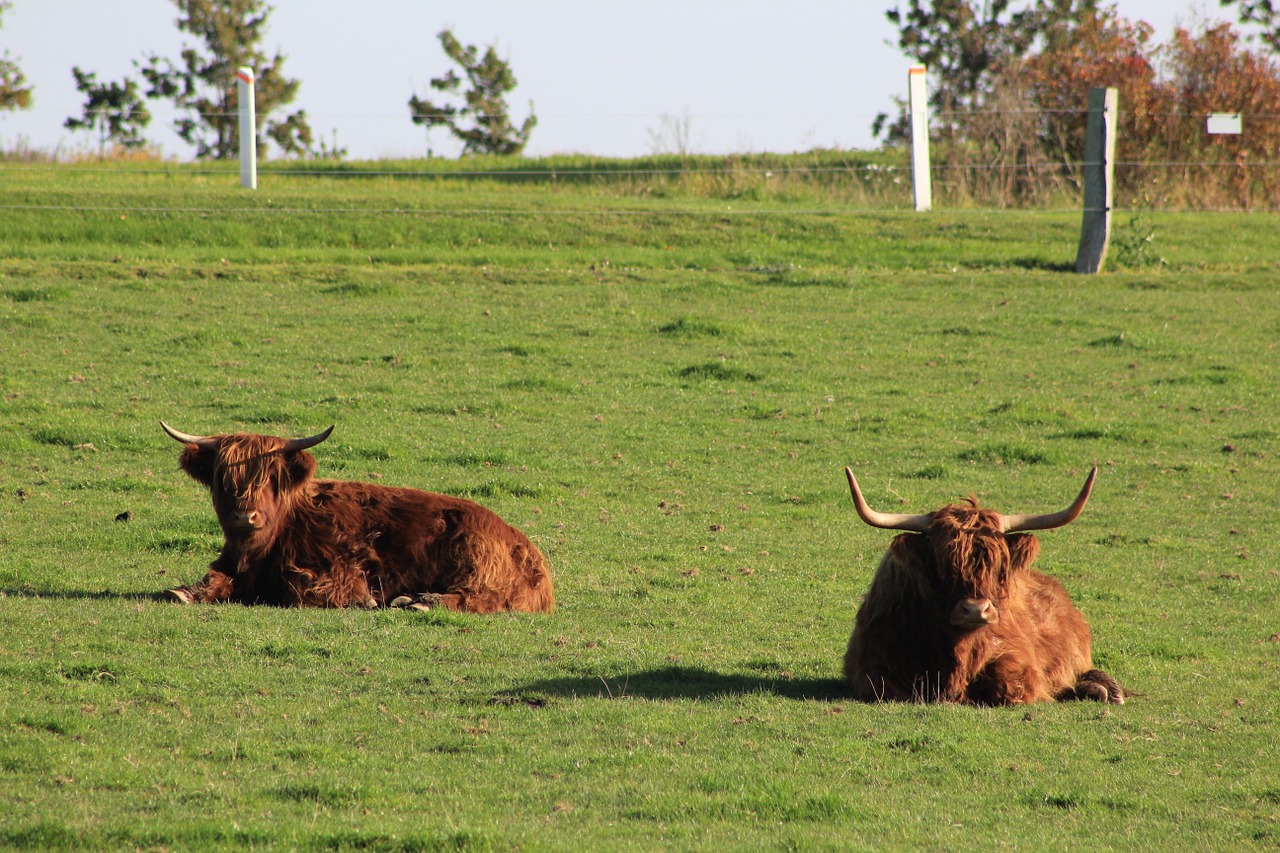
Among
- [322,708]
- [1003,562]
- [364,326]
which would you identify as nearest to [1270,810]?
[1003,562]

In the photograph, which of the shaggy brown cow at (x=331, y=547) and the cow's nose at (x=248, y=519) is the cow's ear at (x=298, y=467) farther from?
the cow's nose at (x=248, y=519)

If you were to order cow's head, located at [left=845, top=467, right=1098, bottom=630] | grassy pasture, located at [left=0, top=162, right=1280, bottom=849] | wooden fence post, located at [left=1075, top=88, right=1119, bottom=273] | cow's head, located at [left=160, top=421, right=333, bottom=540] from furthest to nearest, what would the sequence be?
wooden fence post, located at [left=1075, top=88, right=1119, bottom=273], cow's head, located at [left=160, top=421, right=333, bottom=540], cow's head, located at [left=845, top=467, right=1098, bottom=630], grassy pasture, located at [left=0, top=162, right=1280, bottom=849]

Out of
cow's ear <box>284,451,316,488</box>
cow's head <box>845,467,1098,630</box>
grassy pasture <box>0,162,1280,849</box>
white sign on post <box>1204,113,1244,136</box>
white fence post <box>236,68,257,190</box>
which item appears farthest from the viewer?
white sign on post <box>1204,113,1244,136</box>

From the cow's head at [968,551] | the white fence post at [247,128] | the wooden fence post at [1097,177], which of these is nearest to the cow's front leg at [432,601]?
the cow's head at [968,551]

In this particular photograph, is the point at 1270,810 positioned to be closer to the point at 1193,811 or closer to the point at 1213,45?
the point at 1193,811

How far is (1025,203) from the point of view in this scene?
3064 cm

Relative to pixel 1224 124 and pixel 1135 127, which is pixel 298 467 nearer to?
pixel 1224 124

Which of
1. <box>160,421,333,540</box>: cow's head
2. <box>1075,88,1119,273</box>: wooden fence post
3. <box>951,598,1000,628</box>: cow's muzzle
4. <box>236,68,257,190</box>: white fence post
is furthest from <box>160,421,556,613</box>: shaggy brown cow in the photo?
<box>236,68,257,190</box>: white fence post

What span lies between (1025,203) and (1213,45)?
892cm

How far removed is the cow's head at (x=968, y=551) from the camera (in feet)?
25.2

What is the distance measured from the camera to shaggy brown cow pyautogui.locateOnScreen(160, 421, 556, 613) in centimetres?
968

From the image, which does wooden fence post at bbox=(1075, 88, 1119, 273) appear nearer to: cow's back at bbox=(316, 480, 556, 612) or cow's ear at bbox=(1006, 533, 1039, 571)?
cow's back at bbox=(316, 480, 556, 612)

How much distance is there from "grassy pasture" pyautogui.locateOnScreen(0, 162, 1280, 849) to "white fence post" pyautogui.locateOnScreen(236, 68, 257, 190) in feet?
2.73

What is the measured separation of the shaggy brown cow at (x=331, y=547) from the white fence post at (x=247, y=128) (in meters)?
17.7
